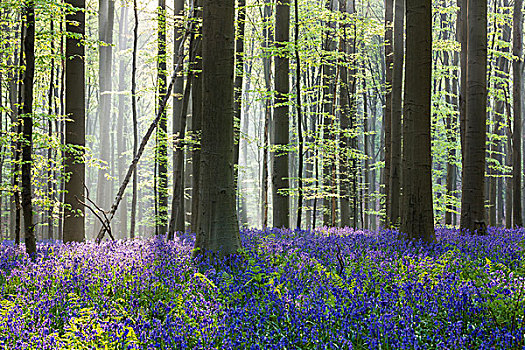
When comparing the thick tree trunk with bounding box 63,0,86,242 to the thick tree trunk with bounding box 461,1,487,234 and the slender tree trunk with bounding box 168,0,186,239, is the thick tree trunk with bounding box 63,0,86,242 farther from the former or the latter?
the thick tree trunk with bounding box 461,1,487,234

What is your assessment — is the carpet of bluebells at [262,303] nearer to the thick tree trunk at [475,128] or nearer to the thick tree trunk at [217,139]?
the thick tree trunk at [217,139]

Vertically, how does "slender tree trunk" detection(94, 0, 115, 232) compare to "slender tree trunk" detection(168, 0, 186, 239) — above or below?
above

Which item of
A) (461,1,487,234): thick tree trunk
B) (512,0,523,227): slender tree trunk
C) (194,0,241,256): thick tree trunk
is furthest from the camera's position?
(512,0,523,227): slender tree trunk

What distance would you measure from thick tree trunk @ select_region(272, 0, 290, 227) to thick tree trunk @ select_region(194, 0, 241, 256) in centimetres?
519

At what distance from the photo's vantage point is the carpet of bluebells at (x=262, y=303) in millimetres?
3438

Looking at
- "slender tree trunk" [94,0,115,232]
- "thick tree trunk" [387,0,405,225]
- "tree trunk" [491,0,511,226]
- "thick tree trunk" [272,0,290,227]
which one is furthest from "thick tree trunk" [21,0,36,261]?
"tree trunk" [491,0,511,226]

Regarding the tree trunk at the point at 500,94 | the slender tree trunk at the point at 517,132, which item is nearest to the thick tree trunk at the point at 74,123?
the slender tree trunk at the point at 517,132

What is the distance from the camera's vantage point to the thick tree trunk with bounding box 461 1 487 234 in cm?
930

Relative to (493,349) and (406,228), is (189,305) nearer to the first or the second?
(493,349)

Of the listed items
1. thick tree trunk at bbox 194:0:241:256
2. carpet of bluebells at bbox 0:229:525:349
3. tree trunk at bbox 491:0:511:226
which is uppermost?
tree trunk at bbox 491:0:511:226

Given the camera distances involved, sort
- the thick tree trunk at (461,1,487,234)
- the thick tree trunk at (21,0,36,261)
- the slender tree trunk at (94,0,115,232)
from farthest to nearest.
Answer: the slender tree trunk at (94,0,115,232), the thick tree trunk at (461,1,487,234), the thick tree trunk at (21,0,36,261)

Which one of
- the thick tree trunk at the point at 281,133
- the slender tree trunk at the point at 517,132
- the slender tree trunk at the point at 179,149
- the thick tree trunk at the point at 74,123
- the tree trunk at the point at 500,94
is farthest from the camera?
the tree trunk at the point at 500,94

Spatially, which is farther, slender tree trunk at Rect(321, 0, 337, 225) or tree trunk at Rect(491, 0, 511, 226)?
tree trunk at Rect(491, 0, 511, 226)

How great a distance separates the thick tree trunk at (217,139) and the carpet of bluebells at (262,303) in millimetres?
385
